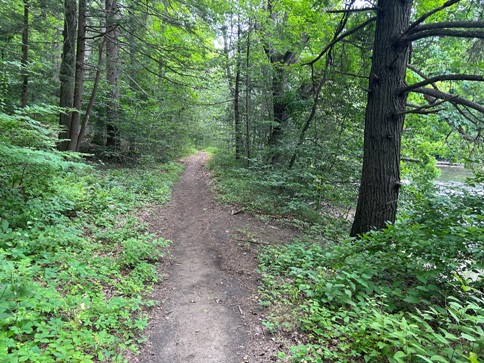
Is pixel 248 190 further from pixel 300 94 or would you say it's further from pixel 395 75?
pixel 395 75

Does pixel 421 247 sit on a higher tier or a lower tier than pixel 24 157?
lower

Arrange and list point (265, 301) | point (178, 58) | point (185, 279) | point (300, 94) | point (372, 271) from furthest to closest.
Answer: point (300, 94)
point (178, 58)
point (185, 279)
point (265, 301)
point (372, 271)

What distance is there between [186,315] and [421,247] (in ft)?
10.5

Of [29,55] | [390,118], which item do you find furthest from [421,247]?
[29,55]

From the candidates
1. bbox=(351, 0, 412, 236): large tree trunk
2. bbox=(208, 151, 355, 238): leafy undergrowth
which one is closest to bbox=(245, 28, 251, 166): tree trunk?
bbox=(208, 151, 355, 238): leafy undergrowth

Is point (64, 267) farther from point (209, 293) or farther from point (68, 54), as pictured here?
point (68, 54)

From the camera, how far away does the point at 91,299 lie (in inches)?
126

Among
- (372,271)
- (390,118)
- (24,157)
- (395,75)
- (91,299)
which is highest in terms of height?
(395,75)

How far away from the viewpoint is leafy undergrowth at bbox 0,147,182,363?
7.71 feet

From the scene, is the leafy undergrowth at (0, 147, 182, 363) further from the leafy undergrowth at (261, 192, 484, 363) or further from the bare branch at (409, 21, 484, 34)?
the bare branch at (409, 21, 484, 34)

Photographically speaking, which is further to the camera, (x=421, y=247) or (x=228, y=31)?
(x=228, y=31)

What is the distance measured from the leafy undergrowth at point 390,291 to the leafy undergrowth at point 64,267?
6.31 feet

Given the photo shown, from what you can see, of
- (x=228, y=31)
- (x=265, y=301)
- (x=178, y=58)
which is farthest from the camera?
(x=228, y=31)

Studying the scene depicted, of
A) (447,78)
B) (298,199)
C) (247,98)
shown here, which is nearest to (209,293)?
(447,78)
